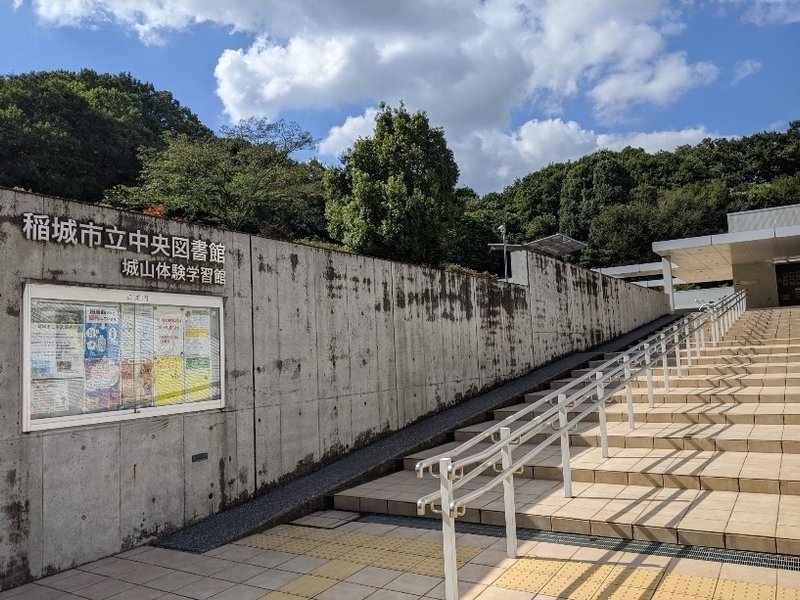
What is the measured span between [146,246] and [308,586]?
3421mm

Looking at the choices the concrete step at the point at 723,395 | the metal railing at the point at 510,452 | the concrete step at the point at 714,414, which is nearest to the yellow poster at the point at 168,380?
the metal railing at the point at 510,452

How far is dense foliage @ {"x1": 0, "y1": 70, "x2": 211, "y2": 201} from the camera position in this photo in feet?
78.1

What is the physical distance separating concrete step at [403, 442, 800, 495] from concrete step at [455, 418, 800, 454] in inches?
3.0

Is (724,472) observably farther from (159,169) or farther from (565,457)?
(159,169)

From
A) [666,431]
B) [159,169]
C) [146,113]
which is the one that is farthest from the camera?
[146,113]

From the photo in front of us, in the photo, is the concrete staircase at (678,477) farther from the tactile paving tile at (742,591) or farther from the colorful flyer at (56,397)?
the colorful flyer at (56,397)

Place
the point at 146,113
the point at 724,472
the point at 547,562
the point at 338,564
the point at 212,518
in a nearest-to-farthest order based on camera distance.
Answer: the point at 547,562, the point at 338,564, the point at 724,472, the point at 212,518, the point at 146,113

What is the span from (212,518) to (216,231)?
117 inches

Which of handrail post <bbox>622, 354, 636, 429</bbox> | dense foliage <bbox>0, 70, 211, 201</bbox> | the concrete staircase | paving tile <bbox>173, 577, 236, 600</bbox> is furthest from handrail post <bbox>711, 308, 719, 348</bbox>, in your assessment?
dense foliage <bbox>0, 70, 211, 201</bbox>

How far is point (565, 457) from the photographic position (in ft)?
16.9

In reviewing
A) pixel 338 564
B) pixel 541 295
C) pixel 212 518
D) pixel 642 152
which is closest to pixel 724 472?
pixel 338 564

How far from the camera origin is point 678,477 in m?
5.12

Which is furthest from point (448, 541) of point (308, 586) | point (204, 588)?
point (204, 588)

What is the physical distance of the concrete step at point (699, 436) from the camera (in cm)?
569
